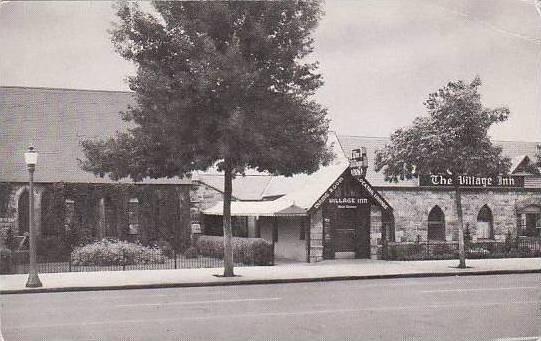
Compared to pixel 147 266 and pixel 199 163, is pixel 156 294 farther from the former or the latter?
pixel 147 266

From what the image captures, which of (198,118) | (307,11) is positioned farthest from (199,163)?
(307,11)

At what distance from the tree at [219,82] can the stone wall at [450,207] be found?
38.2ft

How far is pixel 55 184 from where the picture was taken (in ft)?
100

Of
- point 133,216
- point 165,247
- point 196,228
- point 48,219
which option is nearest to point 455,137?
point 165,247

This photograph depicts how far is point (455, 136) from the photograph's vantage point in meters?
23.9

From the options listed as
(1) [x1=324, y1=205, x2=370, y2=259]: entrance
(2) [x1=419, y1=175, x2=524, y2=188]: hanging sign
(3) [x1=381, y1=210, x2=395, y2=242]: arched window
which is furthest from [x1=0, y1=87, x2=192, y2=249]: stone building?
(2) [x1=419, y1=175, x2=524, y2=188]: hanging sign

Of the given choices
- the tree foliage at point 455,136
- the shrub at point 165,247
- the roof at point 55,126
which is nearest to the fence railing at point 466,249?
the tree foliage at point 455,136

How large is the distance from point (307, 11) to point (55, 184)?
15771 millimetres

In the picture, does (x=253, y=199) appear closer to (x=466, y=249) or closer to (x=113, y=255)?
(x=113, y=255)

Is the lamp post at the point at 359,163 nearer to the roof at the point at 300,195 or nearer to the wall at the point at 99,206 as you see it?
the roof at the point at 300,195

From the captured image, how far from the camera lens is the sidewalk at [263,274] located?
62.0 ft

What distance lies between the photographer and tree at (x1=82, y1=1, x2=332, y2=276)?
19.6 meters

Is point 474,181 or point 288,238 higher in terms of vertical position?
point 474,181

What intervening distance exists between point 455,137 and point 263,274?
833 cm
